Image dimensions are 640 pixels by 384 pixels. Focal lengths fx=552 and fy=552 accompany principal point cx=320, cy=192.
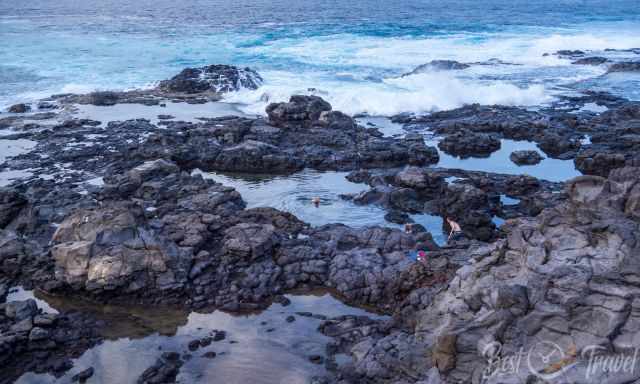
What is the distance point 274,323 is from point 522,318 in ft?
19.3

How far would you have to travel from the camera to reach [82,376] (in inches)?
421

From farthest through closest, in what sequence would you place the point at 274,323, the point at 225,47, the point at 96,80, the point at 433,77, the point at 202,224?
the point at 225,47 → the point at 96,80 → the point at 433,77 → the point at 202,224 → the point at 274,323

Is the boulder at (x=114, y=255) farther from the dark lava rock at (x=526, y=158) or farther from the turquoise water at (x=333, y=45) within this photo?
the turquoise water at (x=333, y=45)

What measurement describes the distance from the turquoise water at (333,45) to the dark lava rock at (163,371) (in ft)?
67.6

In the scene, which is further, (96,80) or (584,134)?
(96,80)

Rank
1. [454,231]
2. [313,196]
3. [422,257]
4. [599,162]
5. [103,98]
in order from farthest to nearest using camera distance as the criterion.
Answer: [103,98] → [599,162] → [313,196] → [454,231] → [422,257]

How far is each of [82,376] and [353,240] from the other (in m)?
7.47

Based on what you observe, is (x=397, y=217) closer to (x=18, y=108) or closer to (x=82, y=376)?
(x=82, y=376)

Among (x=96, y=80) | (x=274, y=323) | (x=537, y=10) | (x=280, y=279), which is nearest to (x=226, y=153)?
(x=280, y=279)

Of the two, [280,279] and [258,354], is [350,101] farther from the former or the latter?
[258,354]

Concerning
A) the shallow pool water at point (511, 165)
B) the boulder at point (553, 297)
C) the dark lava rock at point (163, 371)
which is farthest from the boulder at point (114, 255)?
the shallow pool water at point (511, 165)

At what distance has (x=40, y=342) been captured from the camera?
38.1 ft

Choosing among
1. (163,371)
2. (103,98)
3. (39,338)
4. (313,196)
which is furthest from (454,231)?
(103,98)

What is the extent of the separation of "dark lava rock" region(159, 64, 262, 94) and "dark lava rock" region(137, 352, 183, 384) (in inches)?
1012
